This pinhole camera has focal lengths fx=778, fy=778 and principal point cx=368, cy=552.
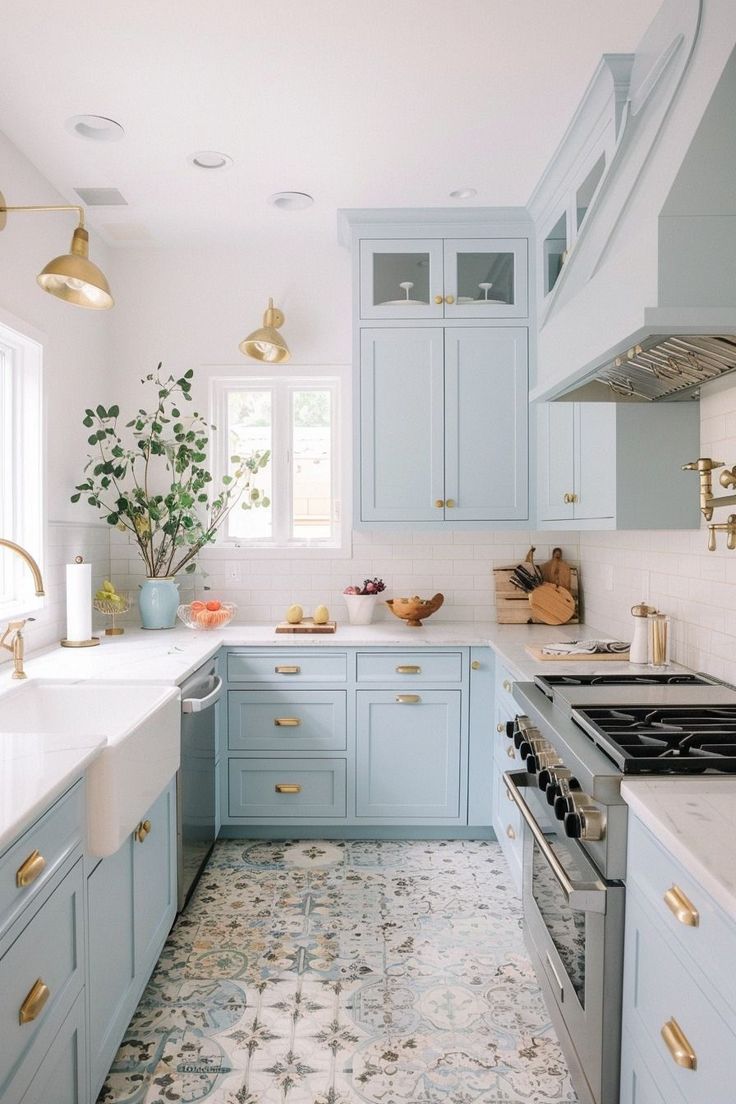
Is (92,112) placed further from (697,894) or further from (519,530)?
(697,894)

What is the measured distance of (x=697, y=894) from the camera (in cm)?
122

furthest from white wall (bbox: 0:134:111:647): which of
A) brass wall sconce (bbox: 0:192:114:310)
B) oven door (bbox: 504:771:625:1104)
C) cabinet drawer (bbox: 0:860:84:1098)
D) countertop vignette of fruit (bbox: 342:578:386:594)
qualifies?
oven door (bbox: 504:771:625:1104)

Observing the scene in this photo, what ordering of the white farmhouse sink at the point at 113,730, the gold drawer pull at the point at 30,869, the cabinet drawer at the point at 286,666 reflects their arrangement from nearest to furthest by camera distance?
the gold drawer pull at the point at 30,869, the white farmhouse sink at the point at 113,730, the cabinet drawer at the point at 286,666

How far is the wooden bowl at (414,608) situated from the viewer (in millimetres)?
3590

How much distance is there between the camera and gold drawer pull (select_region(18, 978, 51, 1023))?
135 centimetres

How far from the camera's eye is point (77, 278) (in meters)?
2.17

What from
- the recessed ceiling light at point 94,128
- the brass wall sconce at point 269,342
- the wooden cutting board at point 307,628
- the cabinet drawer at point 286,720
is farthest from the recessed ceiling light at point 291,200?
the cabinet drawer at point 286,720

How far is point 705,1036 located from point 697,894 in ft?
0.67

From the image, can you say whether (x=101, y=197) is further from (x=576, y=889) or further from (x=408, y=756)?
(x=576, y=889)

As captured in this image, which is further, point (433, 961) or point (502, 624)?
point (502, 624)

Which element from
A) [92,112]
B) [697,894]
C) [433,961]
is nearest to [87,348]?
[92,112]

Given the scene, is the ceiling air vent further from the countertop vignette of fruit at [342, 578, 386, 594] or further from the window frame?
the countertop vignette of fruit at [342, 578, 386, 594]

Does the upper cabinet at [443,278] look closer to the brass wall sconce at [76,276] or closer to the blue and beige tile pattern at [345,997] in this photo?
the brass wall sconce at [76,276]

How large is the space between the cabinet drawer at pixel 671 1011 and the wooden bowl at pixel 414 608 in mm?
2106
